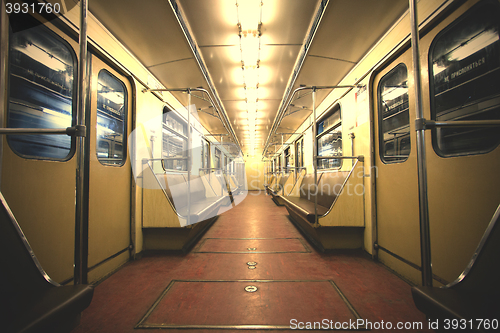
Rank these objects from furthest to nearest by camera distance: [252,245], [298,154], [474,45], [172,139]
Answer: [298,154], [172,139], [252,245], [474,45]

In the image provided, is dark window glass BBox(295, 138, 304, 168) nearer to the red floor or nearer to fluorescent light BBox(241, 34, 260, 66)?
fluorescent light BBox(241, 34, 260, 66)

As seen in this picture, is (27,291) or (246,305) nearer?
(27,291)

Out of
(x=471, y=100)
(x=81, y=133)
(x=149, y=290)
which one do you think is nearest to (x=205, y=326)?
(x=149, y=290)

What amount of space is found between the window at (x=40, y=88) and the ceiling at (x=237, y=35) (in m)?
0.63

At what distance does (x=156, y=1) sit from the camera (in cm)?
192

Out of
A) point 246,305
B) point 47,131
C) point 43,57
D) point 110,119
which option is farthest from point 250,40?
point 246,305

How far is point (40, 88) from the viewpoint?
1.65 metres

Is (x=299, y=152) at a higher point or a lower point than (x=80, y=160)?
higher

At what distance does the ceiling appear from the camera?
2.09 meters

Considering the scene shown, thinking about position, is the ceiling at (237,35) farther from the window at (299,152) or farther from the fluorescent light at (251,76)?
the window at (299,152)

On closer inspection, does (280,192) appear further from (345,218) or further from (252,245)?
(345,218)

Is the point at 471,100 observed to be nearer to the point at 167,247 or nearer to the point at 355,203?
the point at 355,203

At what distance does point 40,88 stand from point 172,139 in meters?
2.84

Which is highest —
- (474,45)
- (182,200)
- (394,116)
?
(474,45)
